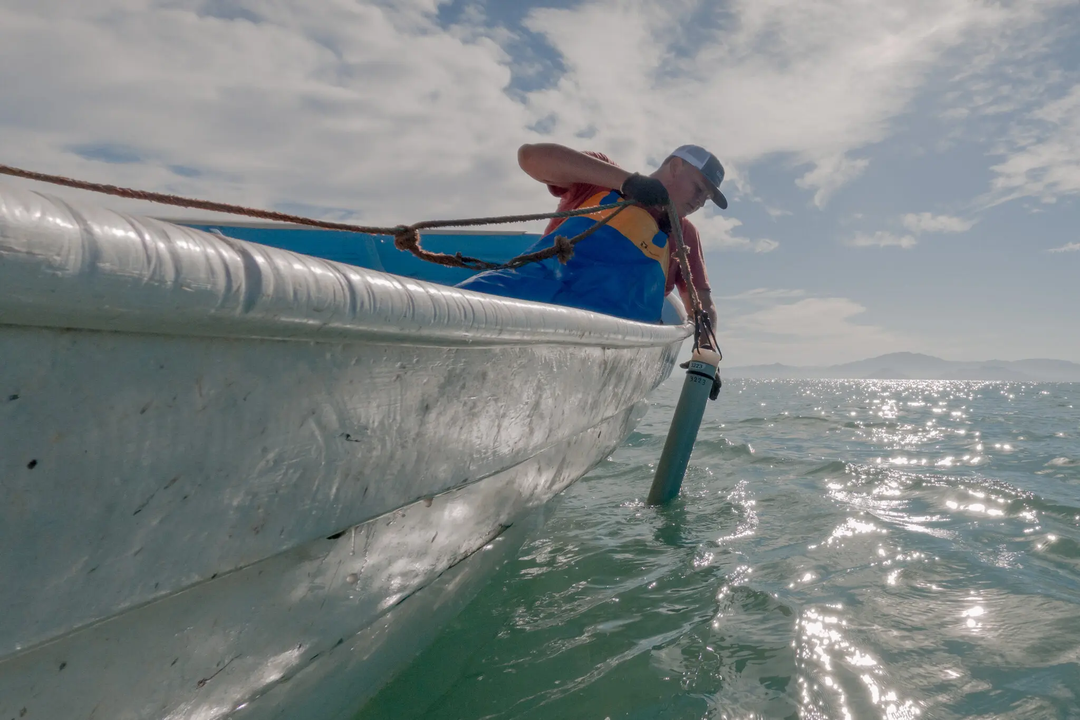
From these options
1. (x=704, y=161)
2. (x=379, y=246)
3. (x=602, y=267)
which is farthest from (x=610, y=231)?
(x=379, y=246)

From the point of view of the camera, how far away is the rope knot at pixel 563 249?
2.55 meters

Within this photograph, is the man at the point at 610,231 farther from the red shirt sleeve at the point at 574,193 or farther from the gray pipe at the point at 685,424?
the gray pipe at the point at 685,424

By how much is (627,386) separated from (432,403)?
66.4 inches

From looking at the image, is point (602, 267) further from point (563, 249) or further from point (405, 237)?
point (405, 237)

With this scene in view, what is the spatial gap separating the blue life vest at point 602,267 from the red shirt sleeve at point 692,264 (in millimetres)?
781

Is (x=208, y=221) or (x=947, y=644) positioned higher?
(x=208, y=221)

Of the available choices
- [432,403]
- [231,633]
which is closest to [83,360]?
[231,633]

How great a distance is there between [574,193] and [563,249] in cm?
86

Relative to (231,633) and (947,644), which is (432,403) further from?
(947,644)

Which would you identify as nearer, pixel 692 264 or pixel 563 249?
pixel 563 249

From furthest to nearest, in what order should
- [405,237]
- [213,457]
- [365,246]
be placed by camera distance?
[365,246] < [405,237] < [213,457]

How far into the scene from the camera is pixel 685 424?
3.44 m

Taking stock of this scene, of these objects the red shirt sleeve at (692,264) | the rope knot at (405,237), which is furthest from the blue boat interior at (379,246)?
the rope knot at (405,237)

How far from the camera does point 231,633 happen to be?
0.97m
